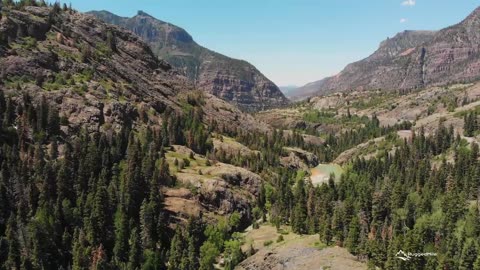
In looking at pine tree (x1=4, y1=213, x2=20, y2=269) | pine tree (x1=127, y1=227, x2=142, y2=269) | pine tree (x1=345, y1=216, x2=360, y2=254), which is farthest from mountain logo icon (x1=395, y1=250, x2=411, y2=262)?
pine tree (x1=4, y1=213, x2=20, y2=269)

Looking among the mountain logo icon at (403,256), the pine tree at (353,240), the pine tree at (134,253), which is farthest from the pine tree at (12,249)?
the mountain logo icon at (403,256)

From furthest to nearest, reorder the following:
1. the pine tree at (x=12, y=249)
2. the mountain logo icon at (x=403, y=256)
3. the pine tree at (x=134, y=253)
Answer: the pine tree at (x=134, y=253)
the pine tree at (x=12, y=249)
the mountain logo icon at (x=403, y=256)

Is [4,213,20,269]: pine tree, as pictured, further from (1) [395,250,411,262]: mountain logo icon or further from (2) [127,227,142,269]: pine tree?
(1) [395,250,411,262]: mountain logo icon

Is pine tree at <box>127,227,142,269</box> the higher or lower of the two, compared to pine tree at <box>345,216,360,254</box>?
lower

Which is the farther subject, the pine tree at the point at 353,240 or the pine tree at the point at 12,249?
the pine tree at the point at 353,240

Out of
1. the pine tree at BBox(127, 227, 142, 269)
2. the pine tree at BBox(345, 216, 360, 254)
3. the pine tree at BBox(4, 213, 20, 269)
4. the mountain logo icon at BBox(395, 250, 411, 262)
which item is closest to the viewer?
the mountain logo icon at BBox(395, 250, 411, 262)

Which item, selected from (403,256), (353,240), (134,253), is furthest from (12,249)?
(403,256)

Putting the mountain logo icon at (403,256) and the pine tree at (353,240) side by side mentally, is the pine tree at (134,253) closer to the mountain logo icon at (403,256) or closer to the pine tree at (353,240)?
the pine tree at (353,240)

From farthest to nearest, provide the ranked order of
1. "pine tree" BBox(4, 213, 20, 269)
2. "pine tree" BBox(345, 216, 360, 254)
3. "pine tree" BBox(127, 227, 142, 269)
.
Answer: "pine tree" BBox(127, 227, 142, 269), "pine tree" BBox(345, 216, 360, 254), "pine tree" BBox(4, 213, 20, 269)

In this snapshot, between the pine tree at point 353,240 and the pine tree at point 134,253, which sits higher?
the pine tree at point 353,240

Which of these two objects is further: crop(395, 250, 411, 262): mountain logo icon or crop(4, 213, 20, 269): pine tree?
crop(4, 213, 20, 269): pine tree

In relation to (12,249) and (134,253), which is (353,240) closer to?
(134,253)
